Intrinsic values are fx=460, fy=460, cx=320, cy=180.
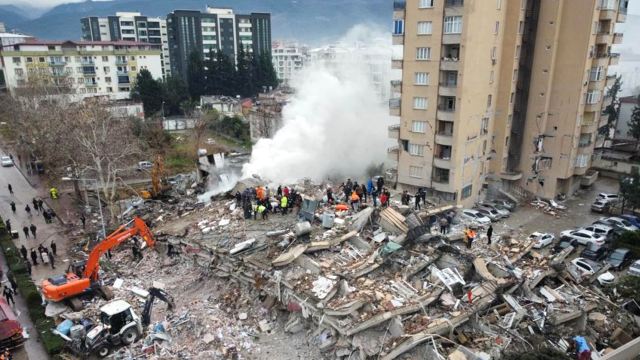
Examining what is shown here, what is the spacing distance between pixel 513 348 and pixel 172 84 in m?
58.5

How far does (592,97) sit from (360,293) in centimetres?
2460

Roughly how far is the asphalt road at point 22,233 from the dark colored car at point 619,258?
24908mm

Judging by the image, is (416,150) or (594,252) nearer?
(594,252)

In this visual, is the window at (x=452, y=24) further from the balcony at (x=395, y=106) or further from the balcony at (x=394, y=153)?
the balcony at (x=394, y=153)

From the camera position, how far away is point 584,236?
24688mm

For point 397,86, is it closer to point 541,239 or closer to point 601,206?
point 541,239

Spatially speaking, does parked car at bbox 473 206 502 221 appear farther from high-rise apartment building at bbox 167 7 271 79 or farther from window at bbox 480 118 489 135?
high-rise apartment building at bbox 167 7 271 79

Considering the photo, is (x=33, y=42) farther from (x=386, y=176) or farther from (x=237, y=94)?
(x=386, y=176)

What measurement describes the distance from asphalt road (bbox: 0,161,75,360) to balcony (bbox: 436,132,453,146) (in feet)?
72.4

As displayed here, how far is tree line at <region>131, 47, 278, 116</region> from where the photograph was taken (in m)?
61.0

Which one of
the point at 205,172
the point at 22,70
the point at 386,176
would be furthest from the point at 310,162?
the point at 22,70

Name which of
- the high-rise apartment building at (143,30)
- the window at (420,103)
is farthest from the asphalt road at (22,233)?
the high-rise apartment building at (143,30)

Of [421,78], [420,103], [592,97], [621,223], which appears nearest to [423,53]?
[421,78]

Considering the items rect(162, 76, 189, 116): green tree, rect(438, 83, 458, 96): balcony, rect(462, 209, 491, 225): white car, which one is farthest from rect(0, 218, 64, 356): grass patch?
rect(162, 76, 189, 116): green tree
